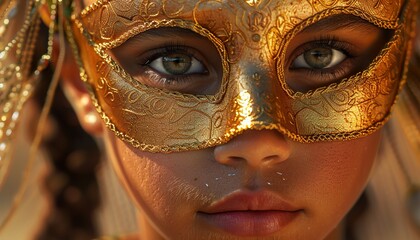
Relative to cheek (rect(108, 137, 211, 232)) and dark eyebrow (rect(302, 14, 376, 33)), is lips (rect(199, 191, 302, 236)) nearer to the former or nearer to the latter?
cheek (rect(108, 137, 211, 232))

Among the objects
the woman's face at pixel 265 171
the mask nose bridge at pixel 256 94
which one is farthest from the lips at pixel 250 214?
→ the mask nose bridge at pixel 256 94

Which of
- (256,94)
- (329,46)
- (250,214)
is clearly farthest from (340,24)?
(250,214)

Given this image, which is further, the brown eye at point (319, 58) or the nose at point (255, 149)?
the brown eye at point (319, 58)

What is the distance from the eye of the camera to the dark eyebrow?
1.60 m

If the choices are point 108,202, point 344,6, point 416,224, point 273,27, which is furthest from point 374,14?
point 108,202

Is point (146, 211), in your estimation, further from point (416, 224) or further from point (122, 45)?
point (416, 224)

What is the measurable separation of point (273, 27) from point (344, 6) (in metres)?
0.12

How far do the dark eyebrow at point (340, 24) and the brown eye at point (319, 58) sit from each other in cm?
4

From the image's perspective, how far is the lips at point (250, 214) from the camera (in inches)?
61.0

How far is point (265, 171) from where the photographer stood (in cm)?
154

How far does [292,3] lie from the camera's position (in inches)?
61.6

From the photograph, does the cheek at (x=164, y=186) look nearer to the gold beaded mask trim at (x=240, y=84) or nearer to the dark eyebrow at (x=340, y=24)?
the gold beaded mask trim at (x=240, y=84)

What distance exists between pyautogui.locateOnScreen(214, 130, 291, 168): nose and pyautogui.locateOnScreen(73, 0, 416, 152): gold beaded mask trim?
0.6 inches

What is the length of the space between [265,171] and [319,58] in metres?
0.23
